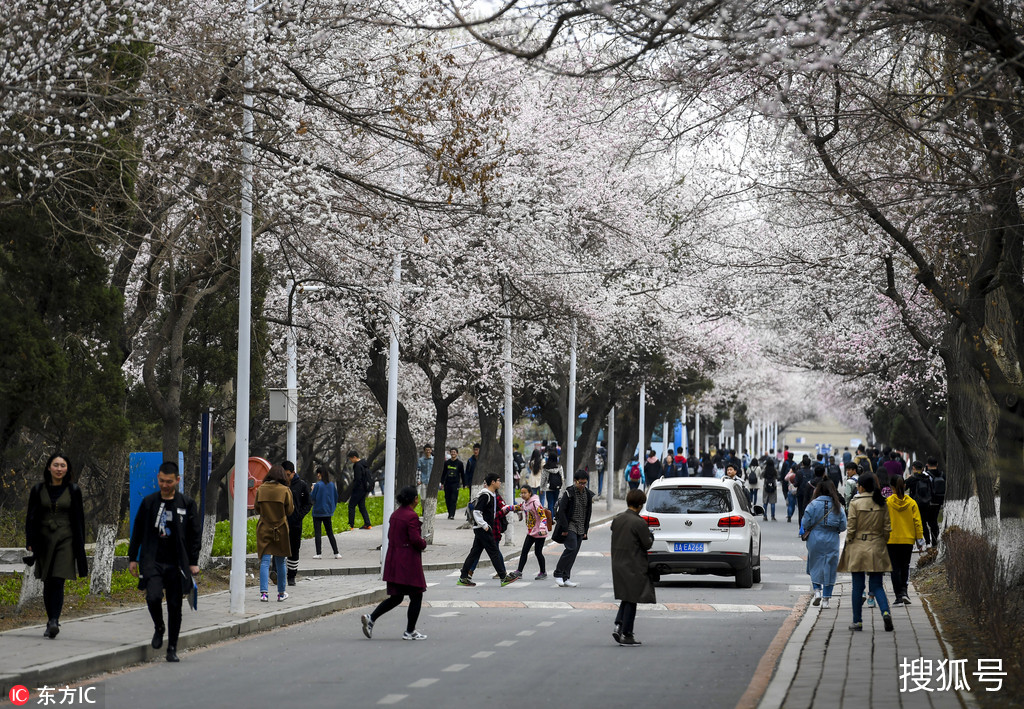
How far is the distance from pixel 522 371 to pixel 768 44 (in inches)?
1018

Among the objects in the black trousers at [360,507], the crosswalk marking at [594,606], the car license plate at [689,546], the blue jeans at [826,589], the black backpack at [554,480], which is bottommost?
the crosswalk marking at [594,606]

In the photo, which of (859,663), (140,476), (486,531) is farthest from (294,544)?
(859,663)

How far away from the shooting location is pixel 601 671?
11.7 meters

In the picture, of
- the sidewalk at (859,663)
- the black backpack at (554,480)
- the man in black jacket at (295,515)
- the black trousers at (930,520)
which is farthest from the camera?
the black backpack at (554,480)

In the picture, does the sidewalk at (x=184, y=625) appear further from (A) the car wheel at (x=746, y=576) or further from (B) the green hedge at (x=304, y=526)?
(A) the car wheel at (x=746, y=576)

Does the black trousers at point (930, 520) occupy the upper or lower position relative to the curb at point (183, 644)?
upper

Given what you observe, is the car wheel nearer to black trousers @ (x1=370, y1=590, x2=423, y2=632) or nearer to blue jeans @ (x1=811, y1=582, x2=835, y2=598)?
blue jeans @ (x1=811, y1=582, x2=835, y2=598)

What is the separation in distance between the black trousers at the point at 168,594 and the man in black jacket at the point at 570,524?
9.51 metres

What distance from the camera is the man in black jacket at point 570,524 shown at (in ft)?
69.4

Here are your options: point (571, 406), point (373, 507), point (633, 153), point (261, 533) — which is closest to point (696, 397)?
point (373, 507)

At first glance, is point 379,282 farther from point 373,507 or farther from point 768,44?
point 373,507

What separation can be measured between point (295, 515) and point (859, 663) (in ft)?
32.8

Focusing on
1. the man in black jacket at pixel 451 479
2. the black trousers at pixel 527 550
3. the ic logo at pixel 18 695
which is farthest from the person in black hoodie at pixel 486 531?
the man in black jacket at pixel 451 479

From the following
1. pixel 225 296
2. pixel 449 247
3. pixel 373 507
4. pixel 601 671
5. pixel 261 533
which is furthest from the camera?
pixel 373 507
